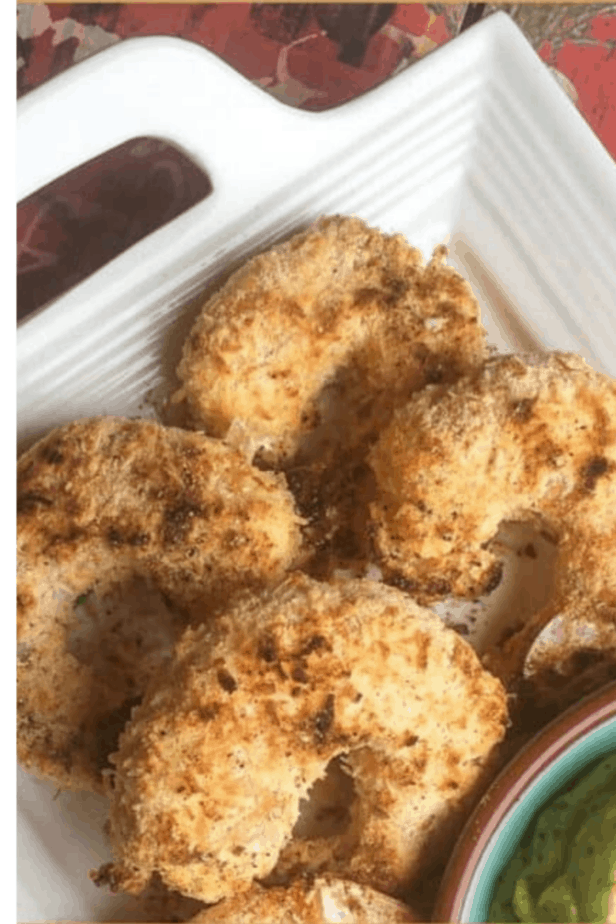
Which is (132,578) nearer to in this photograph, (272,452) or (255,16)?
(272,452)

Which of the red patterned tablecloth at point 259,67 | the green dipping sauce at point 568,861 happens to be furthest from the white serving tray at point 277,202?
the green dipping sauce at point 568,861

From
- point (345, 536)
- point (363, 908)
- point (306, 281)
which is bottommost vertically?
point (363, 908)

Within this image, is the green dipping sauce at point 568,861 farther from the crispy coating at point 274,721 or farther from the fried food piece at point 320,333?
the fried food piece at point 320,333

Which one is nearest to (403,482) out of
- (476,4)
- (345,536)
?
(345,536)

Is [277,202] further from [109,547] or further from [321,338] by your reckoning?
[109,547]

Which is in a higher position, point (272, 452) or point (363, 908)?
point (272, 452)

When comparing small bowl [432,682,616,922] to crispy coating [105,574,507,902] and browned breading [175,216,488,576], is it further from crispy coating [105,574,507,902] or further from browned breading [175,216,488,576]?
browned breading [175,216,488,576]
